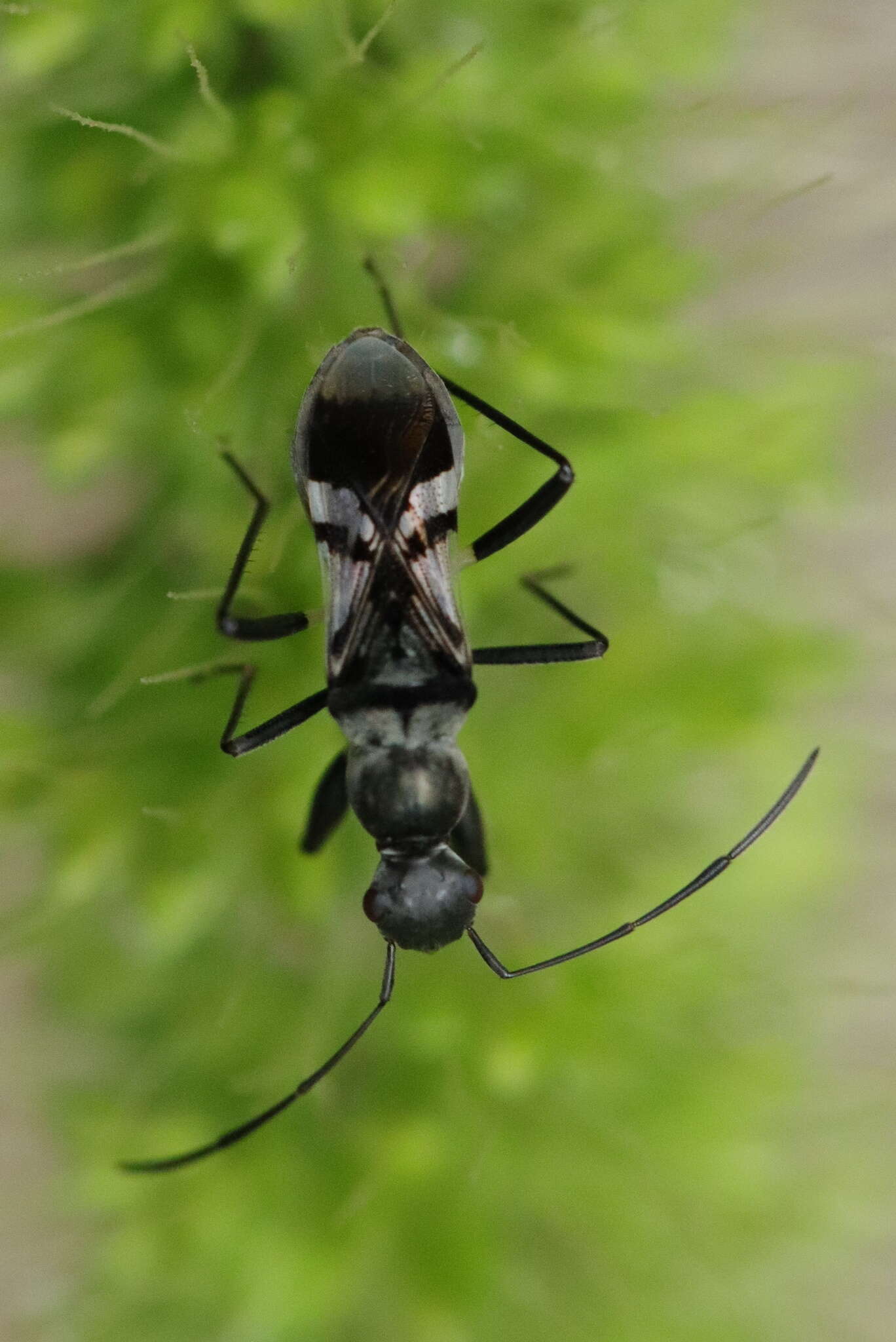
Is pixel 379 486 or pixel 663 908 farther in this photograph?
pixel 663 908

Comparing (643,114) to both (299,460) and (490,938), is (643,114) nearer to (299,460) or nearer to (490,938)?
(299,460)

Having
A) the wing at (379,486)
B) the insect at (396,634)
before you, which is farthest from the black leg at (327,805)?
the wing at (379,486)

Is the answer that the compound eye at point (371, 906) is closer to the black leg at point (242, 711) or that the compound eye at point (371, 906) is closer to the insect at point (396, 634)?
the insect at point (396, 634)

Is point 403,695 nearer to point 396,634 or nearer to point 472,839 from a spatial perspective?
Answer: point 396,634

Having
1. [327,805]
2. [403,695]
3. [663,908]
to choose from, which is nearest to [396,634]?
[403,695]

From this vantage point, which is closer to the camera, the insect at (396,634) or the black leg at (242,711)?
the insect at (396,634)

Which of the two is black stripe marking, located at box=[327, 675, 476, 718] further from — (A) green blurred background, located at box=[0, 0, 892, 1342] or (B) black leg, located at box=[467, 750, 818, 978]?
(B) black leg, located at box=[467, 750, 818, 978]

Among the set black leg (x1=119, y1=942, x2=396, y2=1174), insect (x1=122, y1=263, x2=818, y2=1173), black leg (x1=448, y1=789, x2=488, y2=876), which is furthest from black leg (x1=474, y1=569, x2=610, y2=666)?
black leg (x1=119, y1=942, x2=396, y2=1174)
